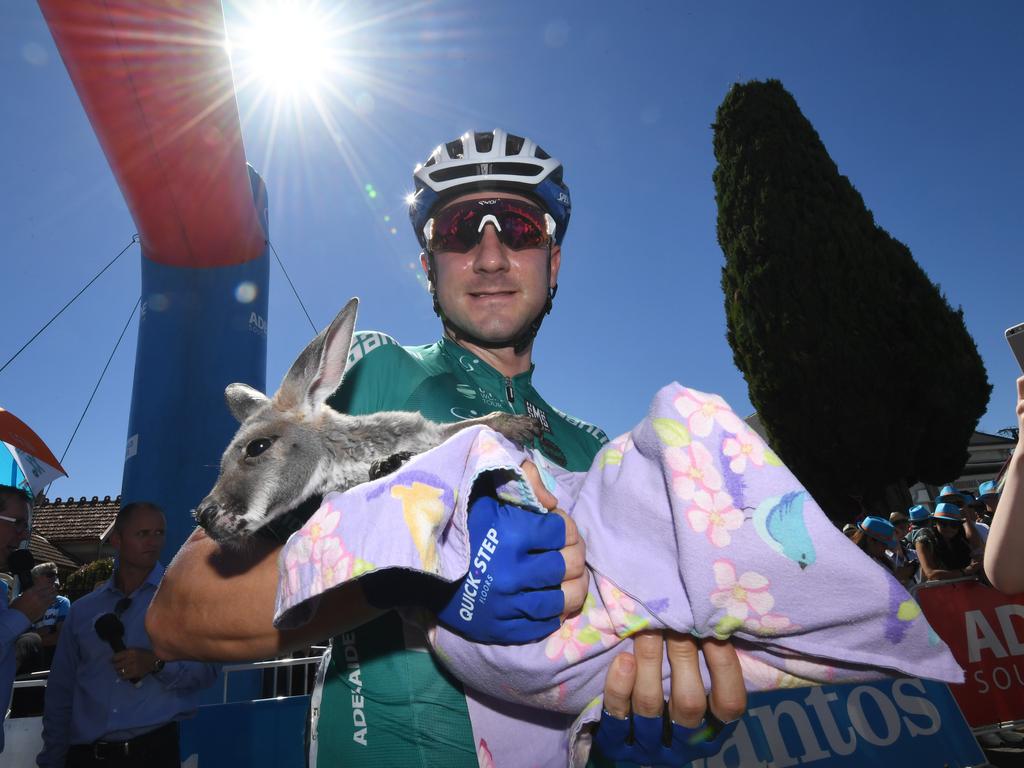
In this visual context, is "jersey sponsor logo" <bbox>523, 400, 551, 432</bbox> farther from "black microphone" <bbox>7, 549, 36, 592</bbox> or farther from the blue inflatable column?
the blue inflatable column

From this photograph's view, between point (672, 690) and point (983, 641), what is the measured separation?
7.44 meters

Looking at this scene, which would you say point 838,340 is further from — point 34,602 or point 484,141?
point 34,602

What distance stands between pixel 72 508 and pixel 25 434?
81.3 feet

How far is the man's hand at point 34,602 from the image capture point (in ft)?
16.4

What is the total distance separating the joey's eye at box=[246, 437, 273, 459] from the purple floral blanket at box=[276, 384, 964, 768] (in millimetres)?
478

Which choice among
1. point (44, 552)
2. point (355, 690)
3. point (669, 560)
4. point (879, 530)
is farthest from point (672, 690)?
point (44, 552)

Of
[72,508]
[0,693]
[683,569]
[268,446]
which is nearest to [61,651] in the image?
[0,693]

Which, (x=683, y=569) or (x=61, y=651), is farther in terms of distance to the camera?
(x=61, y=651)

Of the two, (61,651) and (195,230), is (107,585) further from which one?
(195,230)

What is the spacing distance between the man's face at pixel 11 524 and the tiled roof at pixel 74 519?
21.3 metres

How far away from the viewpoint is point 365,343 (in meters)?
1.92

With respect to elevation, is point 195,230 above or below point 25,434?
above

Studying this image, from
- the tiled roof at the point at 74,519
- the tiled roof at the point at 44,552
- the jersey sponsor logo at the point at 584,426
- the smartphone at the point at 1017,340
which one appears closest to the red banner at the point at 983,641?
the smartphone at the point at 1017,340

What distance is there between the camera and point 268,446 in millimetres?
1463
